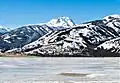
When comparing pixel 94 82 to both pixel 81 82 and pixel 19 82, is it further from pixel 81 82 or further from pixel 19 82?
pixel 19 82

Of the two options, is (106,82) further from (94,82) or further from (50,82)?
(50,82)

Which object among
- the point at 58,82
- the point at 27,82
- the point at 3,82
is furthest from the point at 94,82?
the point at 3,82

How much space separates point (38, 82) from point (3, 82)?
2943 mm

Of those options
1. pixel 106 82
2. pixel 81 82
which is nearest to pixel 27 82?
pixel 81 82

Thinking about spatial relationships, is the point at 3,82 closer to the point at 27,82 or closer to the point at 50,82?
the point at 27,82

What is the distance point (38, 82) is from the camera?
2903cm

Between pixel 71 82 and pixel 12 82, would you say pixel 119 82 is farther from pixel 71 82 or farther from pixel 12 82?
pixel 12 82

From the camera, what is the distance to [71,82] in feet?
95.9

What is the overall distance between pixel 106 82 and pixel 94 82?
40.4 inches

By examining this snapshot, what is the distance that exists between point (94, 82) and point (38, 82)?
476 centimetres

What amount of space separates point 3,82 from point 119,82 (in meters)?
9.76

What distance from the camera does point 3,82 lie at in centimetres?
2855

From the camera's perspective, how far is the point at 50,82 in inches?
1136

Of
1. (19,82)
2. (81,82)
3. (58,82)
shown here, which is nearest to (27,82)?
(19,82)
